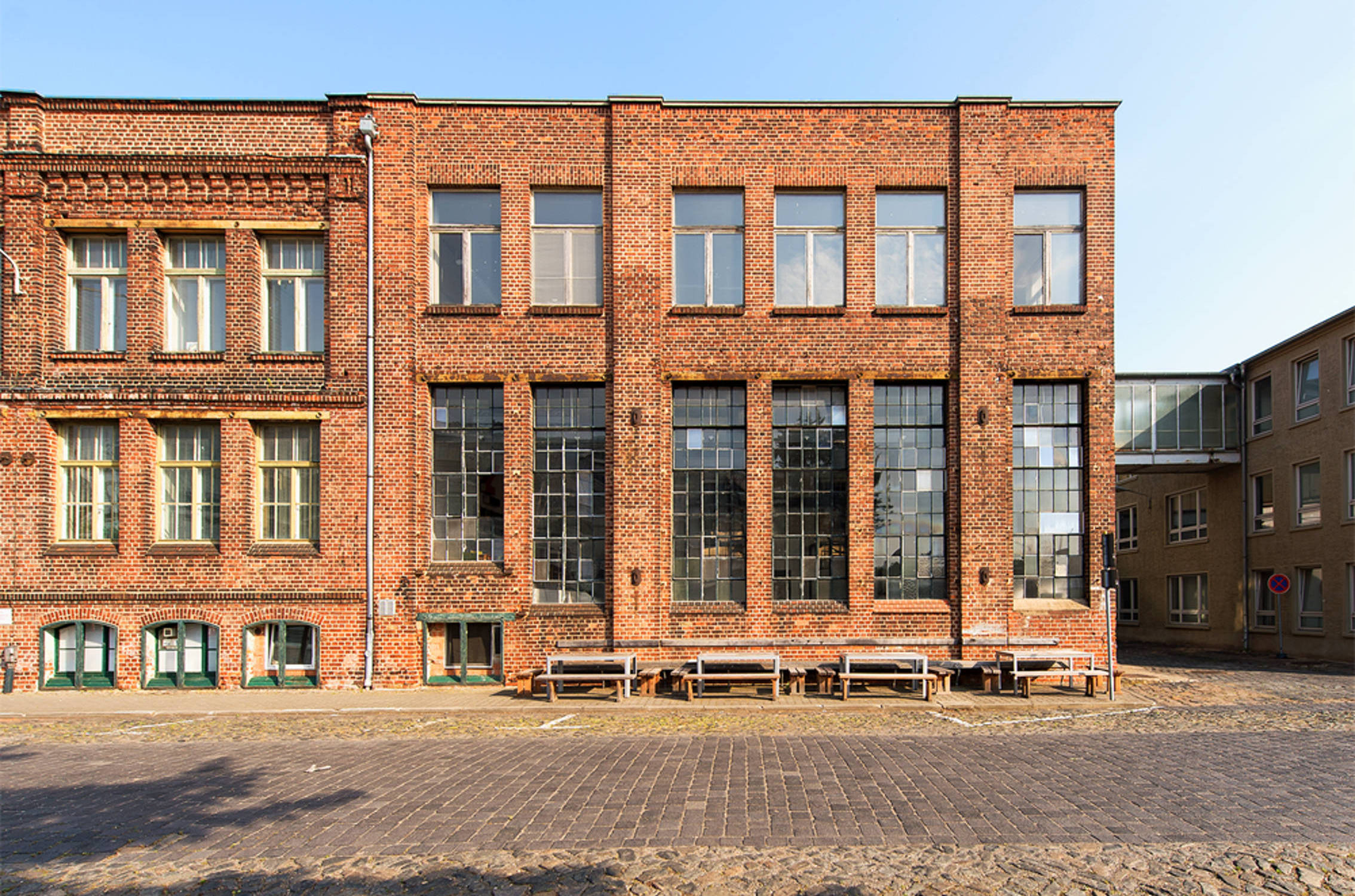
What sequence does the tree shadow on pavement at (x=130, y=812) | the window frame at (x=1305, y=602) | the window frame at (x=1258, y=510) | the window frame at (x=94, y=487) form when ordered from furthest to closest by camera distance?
the window frame at (x=1258, y=510), the window frame at (x=1305, y=602), the window frame at (x=94, y=487), the tree shadow on pavement at (x=130, y=812)

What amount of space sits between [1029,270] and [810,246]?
13.9ft

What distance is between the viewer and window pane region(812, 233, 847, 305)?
16.5 m

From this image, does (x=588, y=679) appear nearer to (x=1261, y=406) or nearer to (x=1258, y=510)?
(x=1258, y=510)

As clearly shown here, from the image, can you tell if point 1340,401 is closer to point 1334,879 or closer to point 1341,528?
point 1341,528

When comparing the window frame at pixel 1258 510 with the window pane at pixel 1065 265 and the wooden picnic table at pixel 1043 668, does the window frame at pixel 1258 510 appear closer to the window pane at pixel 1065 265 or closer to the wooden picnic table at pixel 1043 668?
the window pane at pixel 1065 265

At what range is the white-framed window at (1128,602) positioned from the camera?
31.5 metres

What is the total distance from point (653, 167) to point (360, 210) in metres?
5.56

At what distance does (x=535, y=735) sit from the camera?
11383 mm

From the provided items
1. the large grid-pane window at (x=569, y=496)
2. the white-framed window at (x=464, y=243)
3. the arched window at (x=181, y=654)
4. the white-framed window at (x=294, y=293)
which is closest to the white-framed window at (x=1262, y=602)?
the large grid-pane window at (x=569, y=496)

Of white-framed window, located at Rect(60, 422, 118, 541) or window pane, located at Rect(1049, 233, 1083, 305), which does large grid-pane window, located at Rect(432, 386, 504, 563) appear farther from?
window pane, located at Rect(1049, 233, 1083, 305)

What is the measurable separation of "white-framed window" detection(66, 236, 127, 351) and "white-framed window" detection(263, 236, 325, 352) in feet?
8.96

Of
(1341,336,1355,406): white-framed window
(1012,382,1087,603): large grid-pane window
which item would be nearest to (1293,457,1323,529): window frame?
(1341,336,1355,406): white-framed window

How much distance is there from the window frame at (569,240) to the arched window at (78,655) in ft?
32.9

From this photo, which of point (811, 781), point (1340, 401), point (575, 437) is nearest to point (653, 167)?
point (575, 437)
